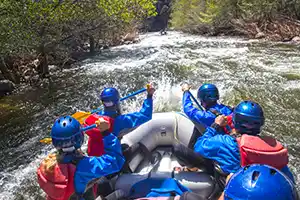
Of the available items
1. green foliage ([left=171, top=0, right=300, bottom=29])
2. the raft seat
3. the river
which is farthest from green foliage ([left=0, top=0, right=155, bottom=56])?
green foliage ([left=171, top=0, right=300, bottom=29])

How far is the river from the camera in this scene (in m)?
4.74

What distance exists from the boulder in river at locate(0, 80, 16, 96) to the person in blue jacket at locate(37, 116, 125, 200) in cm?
643

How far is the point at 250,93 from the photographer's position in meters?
6.52

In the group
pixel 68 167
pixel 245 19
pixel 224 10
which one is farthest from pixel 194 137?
pixel 224 10

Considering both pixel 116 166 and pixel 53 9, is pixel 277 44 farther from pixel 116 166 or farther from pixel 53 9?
pixel 116 166

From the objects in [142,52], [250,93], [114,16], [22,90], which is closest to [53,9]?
[22,90]

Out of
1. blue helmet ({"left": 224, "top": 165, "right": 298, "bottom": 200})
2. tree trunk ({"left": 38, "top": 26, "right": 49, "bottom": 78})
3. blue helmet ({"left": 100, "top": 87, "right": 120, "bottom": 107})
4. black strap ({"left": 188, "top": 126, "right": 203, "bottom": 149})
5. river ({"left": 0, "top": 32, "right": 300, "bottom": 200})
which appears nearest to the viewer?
blue helmet ({"left": 224, "top": 165, "right": 298, "bottom": 200})

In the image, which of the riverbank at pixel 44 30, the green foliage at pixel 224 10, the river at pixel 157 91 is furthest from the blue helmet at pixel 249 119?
the green foliage at pixel 224 10

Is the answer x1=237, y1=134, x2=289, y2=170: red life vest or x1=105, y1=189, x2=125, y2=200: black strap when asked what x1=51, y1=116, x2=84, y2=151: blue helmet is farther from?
x1=237, y1=134, x2=289, y2=170: red life vest

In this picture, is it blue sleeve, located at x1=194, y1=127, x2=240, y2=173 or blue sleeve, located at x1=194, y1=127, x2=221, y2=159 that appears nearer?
blue sleeve, located at x1=194, y1=127, x2=240, y2=173

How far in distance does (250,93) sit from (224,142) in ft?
15.0

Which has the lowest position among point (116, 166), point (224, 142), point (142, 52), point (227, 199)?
point (142, 52)

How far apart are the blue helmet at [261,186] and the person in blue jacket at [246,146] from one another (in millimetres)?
688

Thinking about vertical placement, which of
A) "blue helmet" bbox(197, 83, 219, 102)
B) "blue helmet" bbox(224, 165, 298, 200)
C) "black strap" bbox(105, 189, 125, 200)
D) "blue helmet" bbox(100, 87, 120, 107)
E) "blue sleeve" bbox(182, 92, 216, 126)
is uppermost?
"blue helmet" bbox(224, 165, 298, 200)
